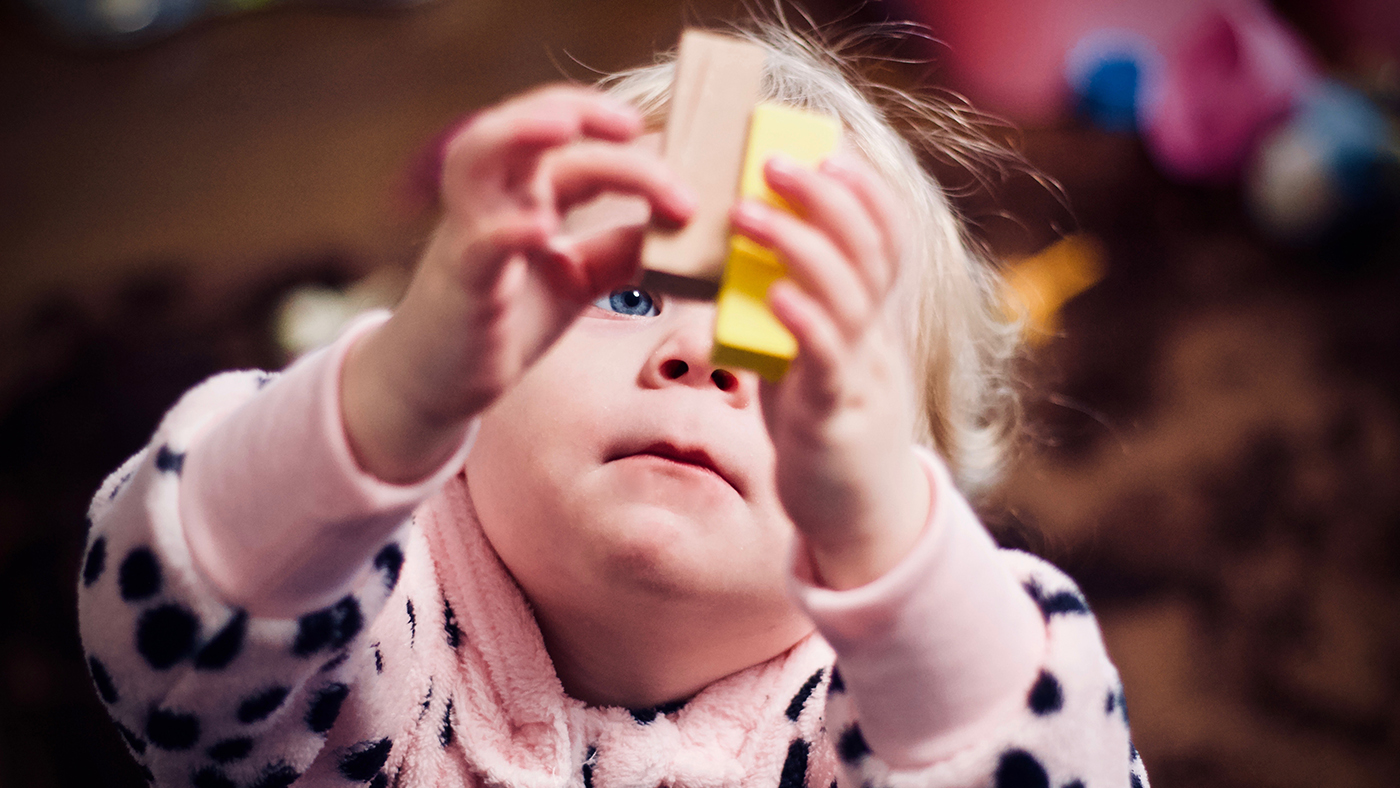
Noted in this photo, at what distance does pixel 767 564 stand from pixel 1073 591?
14cm

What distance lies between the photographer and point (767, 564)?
46cm

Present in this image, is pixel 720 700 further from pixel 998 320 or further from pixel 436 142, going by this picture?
pixel 436 142

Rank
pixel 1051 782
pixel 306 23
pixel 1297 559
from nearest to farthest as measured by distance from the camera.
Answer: pixel 1051 782 < pixel 1297 559 < pixel 306 23

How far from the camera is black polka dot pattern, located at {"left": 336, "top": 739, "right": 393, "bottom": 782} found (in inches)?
19.2

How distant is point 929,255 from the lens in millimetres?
627

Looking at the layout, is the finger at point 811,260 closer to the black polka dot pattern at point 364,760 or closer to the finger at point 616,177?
the finger at point 616,177

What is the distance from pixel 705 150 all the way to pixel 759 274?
0.16ft

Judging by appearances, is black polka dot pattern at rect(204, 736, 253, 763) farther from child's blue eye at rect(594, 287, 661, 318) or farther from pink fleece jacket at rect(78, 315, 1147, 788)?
child's blue eye at rect(594, 287, 661, 318)

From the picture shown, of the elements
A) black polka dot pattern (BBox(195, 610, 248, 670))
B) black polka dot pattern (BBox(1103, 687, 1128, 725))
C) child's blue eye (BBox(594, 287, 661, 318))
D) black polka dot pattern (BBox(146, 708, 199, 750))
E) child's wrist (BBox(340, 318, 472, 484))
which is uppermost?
child's wrist (BBox(340, 318, 472, 484))

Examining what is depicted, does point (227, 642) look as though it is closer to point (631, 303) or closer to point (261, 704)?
point (261, 704)

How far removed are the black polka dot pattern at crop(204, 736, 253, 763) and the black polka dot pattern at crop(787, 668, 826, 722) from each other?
264 mm

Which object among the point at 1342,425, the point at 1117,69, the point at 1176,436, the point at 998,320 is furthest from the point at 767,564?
the point at 1117,69

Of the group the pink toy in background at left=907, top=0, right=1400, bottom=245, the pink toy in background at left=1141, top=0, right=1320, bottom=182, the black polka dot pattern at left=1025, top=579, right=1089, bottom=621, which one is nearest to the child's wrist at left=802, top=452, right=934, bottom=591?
the black polka dot pattern at left=1025, top=579, right=1089, bottom=621

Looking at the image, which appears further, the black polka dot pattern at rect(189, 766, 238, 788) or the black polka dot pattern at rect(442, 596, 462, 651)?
the black polka dot pattern at rect(442, 596, 462, 651)
